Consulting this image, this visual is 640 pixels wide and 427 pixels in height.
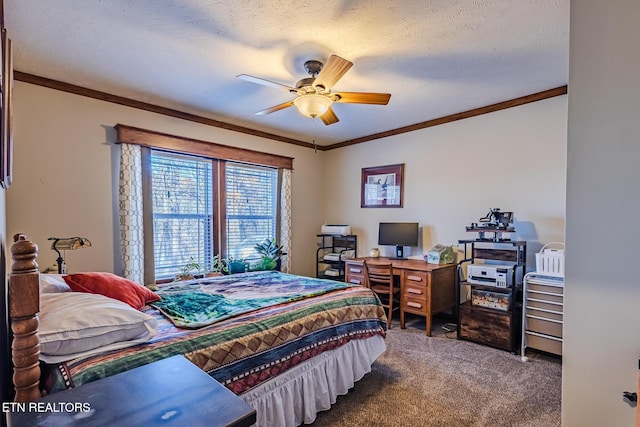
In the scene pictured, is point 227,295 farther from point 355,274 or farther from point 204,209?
point 355,274

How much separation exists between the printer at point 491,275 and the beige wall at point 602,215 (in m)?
1.98

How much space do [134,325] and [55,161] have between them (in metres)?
2.42

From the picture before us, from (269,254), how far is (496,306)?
283 cm

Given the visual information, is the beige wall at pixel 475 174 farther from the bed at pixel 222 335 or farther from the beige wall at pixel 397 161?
the bed at pixel 222 335

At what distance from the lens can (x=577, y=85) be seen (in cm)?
123

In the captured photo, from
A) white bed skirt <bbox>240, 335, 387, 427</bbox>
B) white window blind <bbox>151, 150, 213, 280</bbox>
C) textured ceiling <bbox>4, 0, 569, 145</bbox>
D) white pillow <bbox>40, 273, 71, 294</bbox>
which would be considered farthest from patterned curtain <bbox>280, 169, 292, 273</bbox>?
white pillow <bbox>40, 273, 71, 294</bbox>

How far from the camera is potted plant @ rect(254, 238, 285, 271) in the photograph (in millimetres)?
4293

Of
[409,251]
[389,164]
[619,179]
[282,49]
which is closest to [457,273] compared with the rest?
[409,251]

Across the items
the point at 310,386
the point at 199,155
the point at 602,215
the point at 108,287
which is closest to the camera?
the point at 602,215

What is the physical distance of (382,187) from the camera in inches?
183

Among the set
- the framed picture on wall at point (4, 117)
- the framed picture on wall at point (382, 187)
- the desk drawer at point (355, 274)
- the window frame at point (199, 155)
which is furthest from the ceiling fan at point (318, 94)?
the desk drawer at point (355, 274)

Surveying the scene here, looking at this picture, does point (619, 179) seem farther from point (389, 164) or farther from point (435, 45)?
point (389, 164)

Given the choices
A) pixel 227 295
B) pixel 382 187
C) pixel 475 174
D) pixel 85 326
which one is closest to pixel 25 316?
pixel 85 326

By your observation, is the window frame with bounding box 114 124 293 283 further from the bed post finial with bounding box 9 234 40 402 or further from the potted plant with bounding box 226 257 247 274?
the bed post finial with bounding box 9 234 40 402
